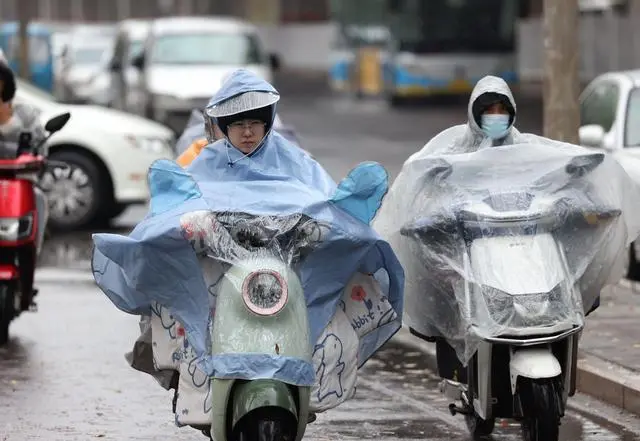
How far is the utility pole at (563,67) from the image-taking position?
484 inches

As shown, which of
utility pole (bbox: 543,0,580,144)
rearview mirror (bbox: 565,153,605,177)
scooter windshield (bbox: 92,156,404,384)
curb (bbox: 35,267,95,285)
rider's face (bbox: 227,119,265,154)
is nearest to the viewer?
scooter windshield (bbox: 92,156,404,384)

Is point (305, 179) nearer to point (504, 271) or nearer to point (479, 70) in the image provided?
point (504, 271)

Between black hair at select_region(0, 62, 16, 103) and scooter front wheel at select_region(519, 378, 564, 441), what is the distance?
523 centimetres

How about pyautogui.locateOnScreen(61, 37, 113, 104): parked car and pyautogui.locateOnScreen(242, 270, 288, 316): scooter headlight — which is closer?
pyautogui.locateOnScreen(242, 270, 288, 316): scooter headlight

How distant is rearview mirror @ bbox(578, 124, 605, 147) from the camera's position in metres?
13.4

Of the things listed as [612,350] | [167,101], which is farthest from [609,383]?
[167,101]

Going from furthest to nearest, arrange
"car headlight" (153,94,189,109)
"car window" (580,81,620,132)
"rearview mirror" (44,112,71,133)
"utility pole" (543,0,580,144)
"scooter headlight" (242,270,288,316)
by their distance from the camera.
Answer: "car headlight" (153,94,189,109)
"car window" (580,81,620,132)
"utility pole" (543,0,580,144)
"rearview mirror" (44,112,71,133)
"scooter headlight" (242,270,288,316)

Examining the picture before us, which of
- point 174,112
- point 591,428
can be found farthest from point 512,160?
point 174,112

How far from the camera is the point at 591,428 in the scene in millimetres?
8727

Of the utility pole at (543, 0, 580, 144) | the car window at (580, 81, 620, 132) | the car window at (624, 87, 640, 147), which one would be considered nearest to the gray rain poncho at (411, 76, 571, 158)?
the utility pole at (543, 0, 580, 144)

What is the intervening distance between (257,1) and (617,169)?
65306mm

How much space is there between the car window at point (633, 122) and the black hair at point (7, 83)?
497 centimetres

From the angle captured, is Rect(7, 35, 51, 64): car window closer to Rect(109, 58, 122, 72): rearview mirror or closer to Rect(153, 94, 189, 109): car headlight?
Rect(109, 58, 122, 72): rearview mirror

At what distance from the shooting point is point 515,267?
7.42 metres
